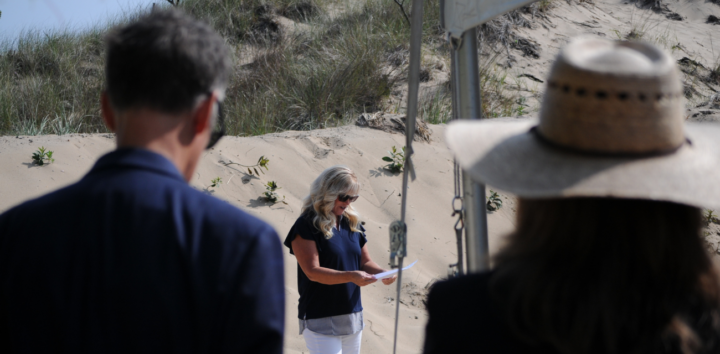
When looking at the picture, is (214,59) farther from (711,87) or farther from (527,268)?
(711,87)

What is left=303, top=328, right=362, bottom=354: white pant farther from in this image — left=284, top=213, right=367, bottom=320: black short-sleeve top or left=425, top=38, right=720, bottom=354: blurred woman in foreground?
left=425, top=38, right=720, bottom=354: blurred woman in foreground

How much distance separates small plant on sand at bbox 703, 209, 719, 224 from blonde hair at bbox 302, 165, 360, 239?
6.05m

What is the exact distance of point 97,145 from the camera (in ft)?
21.0

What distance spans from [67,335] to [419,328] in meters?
4.15

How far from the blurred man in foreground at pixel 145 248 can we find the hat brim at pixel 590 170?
0.51 meters

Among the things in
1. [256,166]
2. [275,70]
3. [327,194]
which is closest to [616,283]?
[327,194]

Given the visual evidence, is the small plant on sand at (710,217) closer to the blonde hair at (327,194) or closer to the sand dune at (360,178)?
the sand dune at (360,178)

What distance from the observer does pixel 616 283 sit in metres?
0.95

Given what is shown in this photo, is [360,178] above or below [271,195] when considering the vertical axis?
below

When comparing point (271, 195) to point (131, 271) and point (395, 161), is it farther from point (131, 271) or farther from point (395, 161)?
point (131, 271)

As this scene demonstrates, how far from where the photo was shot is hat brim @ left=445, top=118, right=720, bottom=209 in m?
0.96

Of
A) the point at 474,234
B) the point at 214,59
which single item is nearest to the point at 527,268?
the point at 214,59

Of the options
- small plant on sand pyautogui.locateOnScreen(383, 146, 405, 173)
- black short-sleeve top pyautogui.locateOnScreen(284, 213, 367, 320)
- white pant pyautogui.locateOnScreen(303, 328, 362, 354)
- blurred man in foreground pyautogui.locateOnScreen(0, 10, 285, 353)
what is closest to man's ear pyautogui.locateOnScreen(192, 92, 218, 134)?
blurred man in foreground pyautogui.locateOnScreen(0, 10, 285, 353)

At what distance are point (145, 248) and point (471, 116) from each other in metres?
1.50
